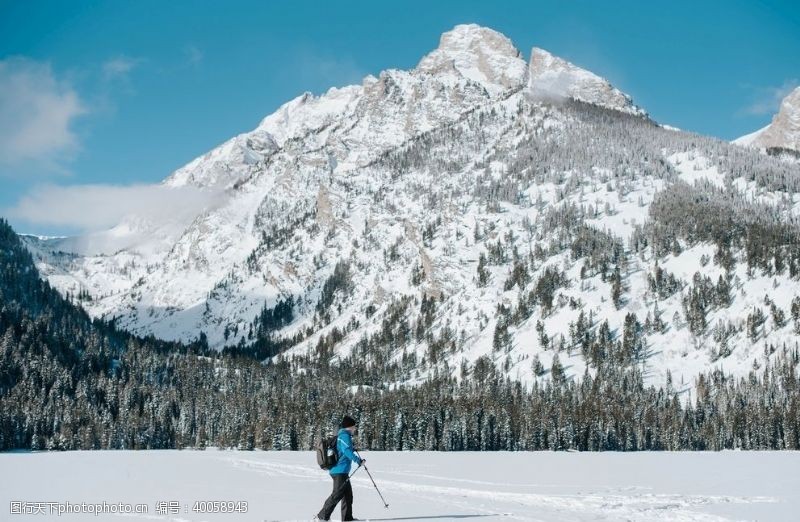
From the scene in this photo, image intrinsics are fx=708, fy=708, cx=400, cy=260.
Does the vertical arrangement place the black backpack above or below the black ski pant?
above

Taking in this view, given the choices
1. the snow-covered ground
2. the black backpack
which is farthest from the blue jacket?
the snow-covered ground

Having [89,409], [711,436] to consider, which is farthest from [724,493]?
[89,409]

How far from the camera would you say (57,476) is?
4197 cm

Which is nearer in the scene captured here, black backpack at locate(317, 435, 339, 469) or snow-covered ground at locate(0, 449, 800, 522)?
black backpack at locate(317, 435, 339, 469)

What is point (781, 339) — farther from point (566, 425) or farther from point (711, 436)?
point (566, 425)

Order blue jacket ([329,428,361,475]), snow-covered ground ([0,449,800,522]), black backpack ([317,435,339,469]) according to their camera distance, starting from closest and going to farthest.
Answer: black backpack ([317,435,339,469]) < blue jacket ([329,428,361,475]) < snow-covered ground ([0,449,800,522])

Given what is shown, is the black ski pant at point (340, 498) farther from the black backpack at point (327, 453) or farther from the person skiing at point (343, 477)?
the black backpack at point (327, 453)

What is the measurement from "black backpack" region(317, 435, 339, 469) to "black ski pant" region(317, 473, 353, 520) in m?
0.51

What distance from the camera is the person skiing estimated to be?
24359 mm

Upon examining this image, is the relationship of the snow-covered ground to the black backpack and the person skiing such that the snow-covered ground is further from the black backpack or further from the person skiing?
the black backpack

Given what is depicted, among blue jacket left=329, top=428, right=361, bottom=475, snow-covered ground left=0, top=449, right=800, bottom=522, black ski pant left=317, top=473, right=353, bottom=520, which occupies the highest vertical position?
blue jacket left=329, top=428, right=361, bottom=475

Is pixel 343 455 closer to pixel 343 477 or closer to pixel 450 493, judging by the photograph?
pixel 343 477

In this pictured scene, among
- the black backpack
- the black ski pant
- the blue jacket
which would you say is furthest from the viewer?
the blue jacket

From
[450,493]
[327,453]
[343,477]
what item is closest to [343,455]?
[327,453]
